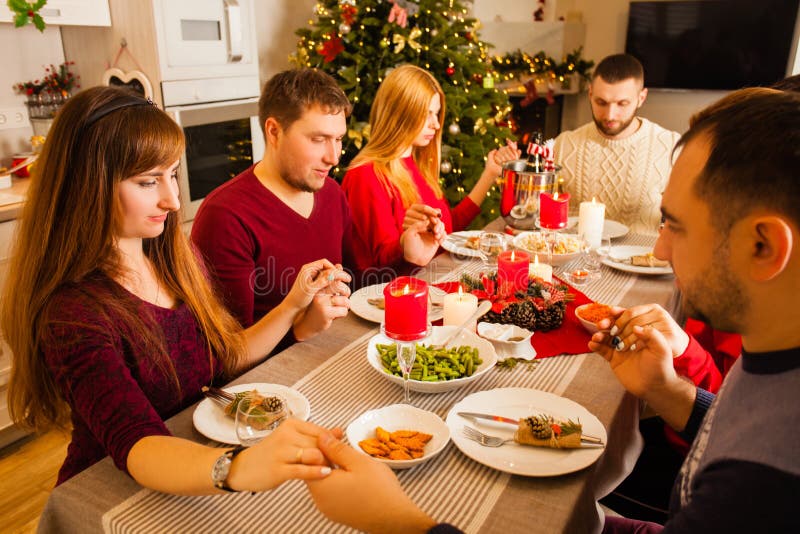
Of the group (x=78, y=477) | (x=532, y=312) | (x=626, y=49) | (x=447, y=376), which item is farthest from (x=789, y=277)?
(x=626, y=49)

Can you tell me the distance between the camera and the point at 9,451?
8.61 feet

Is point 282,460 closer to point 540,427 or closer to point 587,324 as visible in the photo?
point 540,427

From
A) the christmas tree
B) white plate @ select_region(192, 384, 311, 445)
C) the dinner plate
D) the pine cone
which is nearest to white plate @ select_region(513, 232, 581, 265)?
the dinner plate

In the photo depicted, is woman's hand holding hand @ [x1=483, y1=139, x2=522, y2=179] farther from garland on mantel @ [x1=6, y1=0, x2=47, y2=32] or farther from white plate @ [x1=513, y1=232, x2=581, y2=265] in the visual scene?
garland on mantel @ [x1=6, y1=0, x2=47, y2=32]

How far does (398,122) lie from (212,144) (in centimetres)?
152

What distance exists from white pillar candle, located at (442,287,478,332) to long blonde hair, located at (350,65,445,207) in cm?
101

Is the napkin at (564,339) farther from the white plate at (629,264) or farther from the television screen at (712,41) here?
the television screen at (712,41)

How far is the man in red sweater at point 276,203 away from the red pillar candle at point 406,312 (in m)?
0.77

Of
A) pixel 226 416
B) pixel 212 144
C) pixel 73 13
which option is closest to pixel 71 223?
pixel 226 416

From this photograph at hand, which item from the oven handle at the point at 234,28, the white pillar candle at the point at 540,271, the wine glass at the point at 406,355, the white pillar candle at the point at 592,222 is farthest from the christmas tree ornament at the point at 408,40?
the wine glass at the point at 406,355

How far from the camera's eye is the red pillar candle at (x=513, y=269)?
1.73 metres

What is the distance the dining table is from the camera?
0.96m

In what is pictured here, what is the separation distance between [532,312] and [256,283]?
0.89 m

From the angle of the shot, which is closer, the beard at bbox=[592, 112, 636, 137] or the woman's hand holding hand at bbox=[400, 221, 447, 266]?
the woman's hand holding hand at bbox=[400, 221, 447, 266]
